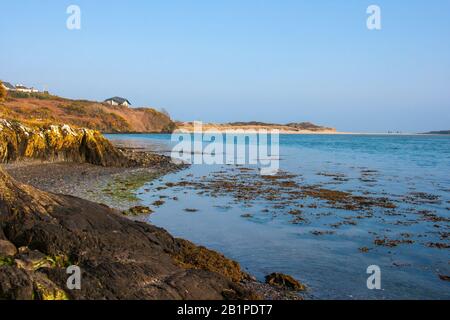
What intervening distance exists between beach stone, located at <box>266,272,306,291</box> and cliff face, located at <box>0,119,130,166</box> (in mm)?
23100

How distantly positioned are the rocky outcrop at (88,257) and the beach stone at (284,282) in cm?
80

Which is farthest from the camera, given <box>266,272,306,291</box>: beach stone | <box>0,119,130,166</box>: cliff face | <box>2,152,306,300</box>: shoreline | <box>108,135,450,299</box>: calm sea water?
<box>0,119,130,166</box>: cliff face

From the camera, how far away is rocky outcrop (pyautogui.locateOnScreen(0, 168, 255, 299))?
621 cm

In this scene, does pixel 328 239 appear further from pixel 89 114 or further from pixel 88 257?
pixel 89 114

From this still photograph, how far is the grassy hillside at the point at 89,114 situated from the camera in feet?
313

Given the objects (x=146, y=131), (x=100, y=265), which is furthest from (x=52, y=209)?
(x=146, y=131)

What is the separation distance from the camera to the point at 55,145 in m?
31.6

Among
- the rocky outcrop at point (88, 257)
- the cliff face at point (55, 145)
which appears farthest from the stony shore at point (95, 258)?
the cliff face at point (55, 145)

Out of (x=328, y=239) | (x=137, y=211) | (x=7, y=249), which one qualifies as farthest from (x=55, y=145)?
(x=7, y=249)

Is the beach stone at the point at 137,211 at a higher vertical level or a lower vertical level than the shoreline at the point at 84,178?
lower

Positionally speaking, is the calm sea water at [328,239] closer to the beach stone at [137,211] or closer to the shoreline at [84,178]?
the beach stone at [137,211]

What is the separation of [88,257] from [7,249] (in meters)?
1.29

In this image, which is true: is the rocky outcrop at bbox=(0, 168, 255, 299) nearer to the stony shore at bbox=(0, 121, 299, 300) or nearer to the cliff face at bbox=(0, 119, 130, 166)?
the stony shore at bbox=(0, 121, 299, 300)

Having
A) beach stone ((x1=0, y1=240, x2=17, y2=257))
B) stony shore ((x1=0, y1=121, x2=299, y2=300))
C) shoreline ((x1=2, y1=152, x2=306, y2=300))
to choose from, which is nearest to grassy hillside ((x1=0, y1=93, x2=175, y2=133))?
shoreline ((x1=2, y1=152, x2=306, y2=300))
